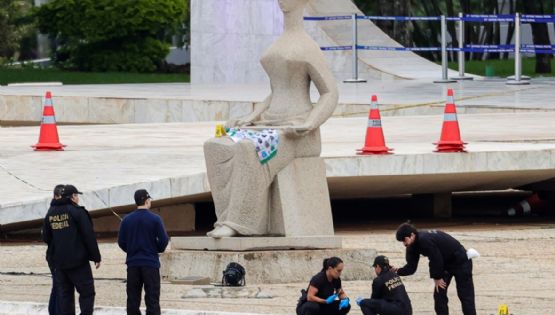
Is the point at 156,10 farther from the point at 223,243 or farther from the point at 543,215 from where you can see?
the point at 223,243

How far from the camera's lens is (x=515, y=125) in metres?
21.1

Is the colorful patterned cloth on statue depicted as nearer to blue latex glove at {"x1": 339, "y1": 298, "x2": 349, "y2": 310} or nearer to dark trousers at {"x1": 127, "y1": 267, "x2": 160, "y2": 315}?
dark trousers at {"x1": 127, "y1": 267, "x2": 160, "y2": 315}

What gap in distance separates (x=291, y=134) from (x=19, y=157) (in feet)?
18.6

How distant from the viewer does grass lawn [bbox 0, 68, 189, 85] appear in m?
37.0

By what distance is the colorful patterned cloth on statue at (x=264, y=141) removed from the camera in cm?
1398

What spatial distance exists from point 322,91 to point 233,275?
1.85 metres

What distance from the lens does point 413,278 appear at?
14.5m

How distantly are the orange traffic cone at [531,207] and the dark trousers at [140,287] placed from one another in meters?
8.40

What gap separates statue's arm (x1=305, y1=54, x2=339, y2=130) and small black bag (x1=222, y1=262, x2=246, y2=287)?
4.59ft

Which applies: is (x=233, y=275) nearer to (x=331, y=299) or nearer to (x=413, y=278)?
(x=331, y=299)

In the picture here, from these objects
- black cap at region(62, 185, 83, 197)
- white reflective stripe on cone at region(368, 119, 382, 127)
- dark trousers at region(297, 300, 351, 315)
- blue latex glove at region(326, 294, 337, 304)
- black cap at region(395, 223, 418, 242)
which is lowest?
dark trousers at region(297, 300, 351, 315)

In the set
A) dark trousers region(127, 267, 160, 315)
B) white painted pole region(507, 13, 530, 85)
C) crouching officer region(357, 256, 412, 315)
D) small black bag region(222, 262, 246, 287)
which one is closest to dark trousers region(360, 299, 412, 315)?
crouching officer region(357, 256, 412, 315)

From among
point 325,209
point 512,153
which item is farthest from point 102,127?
point 325,209

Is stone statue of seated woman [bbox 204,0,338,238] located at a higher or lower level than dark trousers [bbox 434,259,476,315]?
higher
